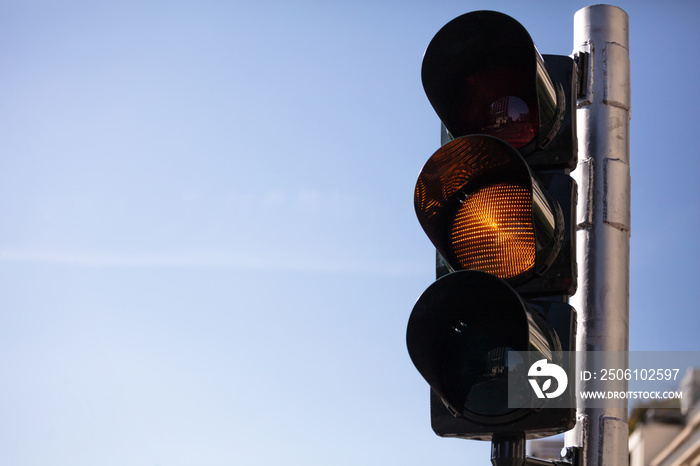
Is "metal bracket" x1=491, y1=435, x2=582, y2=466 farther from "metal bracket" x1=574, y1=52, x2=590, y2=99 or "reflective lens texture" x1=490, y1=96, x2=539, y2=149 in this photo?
"metal bracket" x1=574, y1=52, x2=590, y2=99

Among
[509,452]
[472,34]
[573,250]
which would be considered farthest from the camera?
[472,34]

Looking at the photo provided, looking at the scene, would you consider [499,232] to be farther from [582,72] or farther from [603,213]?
[582,72]

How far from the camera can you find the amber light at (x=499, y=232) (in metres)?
2.34

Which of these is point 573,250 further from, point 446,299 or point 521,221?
point 446,299

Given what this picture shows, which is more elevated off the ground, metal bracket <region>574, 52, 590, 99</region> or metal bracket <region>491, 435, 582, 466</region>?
metal bracket <region>574, 52, 590, 99</region>

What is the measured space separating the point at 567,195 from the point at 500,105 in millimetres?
357

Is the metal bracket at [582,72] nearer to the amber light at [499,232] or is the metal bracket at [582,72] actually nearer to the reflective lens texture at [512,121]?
the reflective lens texture at [512,121]

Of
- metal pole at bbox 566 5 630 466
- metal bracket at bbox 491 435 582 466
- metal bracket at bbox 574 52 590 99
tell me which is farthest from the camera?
metal bracket at bbox 574 52 590 99

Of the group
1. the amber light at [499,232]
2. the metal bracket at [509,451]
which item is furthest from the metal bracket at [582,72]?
the metal bracket at [509,451]

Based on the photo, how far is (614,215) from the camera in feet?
8.24

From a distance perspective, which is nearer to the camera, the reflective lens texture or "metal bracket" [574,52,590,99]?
the reflective lens texture

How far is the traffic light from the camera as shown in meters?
2.23

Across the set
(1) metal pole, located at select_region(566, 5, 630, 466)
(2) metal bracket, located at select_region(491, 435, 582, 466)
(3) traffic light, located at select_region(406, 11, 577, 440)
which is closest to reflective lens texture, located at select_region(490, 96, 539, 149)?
(3) traffic light, located at select_region(406, 11, 577, 440)

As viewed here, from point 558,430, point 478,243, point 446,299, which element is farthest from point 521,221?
point 558,430
